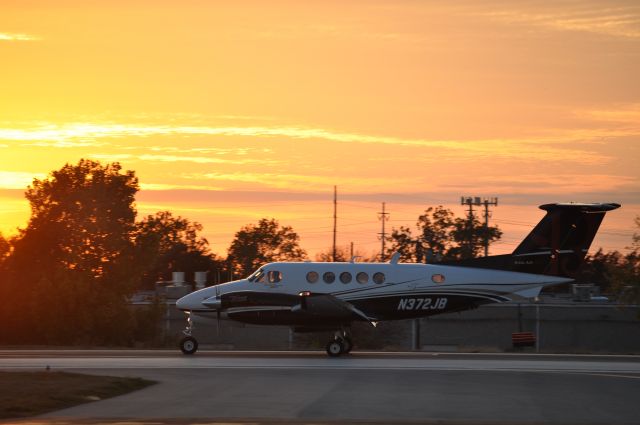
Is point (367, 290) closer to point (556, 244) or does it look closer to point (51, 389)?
point (556, 244)

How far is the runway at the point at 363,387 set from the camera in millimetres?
19109

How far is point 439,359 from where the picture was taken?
1272 inches

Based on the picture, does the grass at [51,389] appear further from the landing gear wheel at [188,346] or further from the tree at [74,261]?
the tree at [74,261]

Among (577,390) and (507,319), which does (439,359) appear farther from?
(507,319)

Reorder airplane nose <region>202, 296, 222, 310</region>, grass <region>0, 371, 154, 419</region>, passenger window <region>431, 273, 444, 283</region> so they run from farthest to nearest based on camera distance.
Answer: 1. passenger window <region>431, 273, 444, 283</region>
2. airplane nose <region>202, 296, 222, 310</region>
3. grass <region>0, 371, 154, 419</region>

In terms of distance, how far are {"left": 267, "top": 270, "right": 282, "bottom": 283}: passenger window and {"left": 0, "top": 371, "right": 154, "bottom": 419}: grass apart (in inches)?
409

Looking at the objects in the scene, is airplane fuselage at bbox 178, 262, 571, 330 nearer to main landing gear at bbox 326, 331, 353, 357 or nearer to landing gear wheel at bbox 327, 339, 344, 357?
main landing gear at bbox 326, 331, 353, 357

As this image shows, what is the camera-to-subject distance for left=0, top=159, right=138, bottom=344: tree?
5081 cm

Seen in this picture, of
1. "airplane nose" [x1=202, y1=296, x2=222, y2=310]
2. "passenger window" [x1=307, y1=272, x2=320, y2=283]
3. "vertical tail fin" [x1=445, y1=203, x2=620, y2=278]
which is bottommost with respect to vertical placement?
"airplane nose" [x1=202, y1=296, x2=222, y2=310]

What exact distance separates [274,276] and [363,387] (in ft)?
36.6

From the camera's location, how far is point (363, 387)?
2345 centimetres

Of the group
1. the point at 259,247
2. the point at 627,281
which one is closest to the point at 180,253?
the point at 259,247

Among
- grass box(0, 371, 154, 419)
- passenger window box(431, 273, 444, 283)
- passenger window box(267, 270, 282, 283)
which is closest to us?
grass box(0, 371, 154, 419)

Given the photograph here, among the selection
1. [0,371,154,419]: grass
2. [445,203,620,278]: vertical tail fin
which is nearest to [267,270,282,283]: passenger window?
[445,203,620,278]: vertical tail fin
